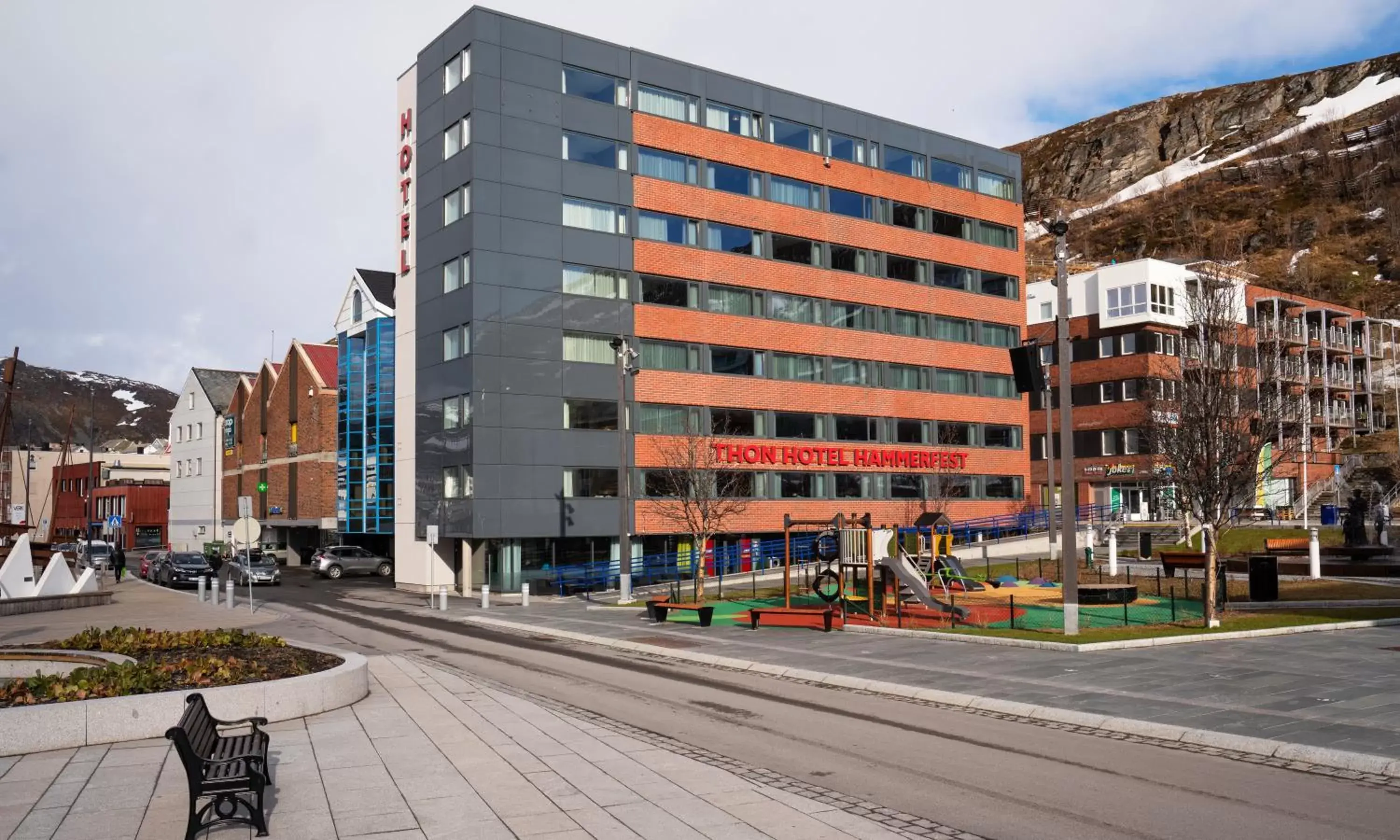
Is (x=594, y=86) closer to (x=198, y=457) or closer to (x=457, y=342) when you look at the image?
(x=457, y=342)

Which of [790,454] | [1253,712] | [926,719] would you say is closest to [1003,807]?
[926,719]

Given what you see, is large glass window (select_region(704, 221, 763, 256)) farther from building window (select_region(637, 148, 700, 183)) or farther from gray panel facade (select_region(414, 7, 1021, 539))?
gray panel facade (select_region(414, 7, 1021, 539))

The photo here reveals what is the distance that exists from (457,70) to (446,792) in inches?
1685

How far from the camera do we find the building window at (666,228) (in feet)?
164

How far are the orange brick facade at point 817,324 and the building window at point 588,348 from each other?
1703 mm

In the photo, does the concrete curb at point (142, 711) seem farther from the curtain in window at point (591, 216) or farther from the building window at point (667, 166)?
the building window at point (667, 166)

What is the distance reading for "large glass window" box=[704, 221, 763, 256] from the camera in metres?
52.1

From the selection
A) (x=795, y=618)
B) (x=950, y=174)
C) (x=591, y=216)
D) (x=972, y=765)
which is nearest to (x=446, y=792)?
(x=972, y=765)

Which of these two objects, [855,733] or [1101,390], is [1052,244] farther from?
[855,733]

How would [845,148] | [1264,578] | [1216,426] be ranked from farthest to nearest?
[845,148] < [1264,578] < [1216,426]

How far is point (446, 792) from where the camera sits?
10.1 metres

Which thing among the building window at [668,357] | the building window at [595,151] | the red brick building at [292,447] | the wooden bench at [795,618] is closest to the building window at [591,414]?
the building window at [668,357]

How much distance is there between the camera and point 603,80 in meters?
49.2

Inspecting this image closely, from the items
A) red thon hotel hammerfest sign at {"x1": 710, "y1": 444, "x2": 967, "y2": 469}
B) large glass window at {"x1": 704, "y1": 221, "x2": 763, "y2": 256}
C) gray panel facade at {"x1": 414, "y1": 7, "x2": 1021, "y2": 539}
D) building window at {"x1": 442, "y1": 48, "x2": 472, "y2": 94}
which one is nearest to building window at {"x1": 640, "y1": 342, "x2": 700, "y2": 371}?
gray panel facade at {"x1": 414, "y1": 7, "x2": 1021, "y2": 539}
